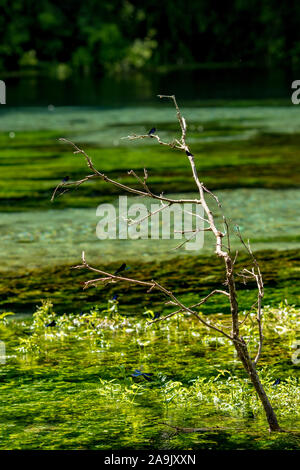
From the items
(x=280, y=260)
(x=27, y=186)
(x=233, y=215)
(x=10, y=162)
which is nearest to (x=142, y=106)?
(x=10, y=162)

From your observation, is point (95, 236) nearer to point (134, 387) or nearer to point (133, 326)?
point (133, 326)

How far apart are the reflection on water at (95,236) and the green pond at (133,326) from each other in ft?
0.04

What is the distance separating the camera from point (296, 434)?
5008 mm

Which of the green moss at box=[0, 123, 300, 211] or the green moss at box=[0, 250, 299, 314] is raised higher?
the green moss at box=[0, 123, 300, 211]

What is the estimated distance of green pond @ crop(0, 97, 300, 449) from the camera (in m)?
5.27

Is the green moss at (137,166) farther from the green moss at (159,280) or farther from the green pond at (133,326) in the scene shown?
the green moss at (159,280)

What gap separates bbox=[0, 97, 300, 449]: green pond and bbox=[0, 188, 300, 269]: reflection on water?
0.04 feet

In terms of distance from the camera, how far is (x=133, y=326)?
716 centimetres

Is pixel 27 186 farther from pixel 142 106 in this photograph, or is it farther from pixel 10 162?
pixel 142 106

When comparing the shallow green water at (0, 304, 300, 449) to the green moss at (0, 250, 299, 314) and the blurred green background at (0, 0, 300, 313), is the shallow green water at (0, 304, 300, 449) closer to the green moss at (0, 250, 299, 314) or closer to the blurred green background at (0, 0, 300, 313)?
the green moss at (0, 250, 299, 314)

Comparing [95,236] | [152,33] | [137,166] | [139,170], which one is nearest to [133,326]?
[95,236]

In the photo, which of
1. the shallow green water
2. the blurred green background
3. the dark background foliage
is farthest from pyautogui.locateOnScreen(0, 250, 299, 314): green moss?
the dark background foliage

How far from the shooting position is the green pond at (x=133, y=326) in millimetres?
5273
